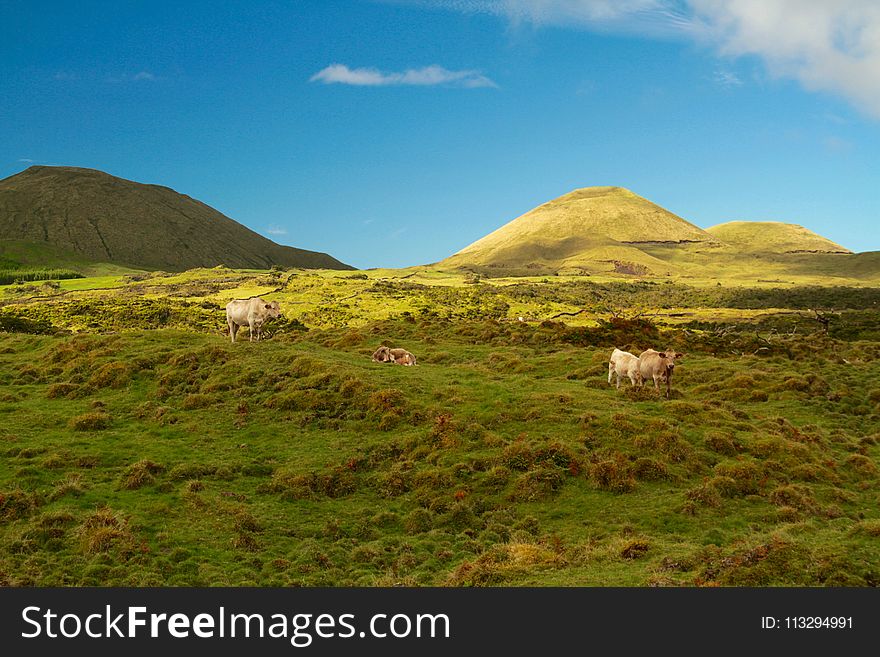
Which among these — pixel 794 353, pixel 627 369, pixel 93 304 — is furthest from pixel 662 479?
pixel 93 304

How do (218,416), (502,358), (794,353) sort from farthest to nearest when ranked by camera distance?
(794,353)
(502,358)
(218,416)

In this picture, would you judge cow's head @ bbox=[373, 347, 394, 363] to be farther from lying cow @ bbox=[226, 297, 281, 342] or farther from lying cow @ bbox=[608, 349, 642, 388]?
lying cow @ bbox=[608, 349, 642, 388]

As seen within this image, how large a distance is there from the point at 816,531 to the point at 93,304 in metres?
109

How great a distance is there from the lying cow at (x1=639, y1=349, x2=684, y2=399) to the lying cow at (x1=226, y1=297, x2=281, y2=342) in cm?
2350

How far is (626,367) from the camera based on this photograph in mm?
34688

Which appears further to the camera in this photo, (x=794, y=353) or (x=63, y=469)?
(x=794, y=353)

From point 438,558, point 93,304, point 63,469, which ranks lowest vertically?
point 438,558

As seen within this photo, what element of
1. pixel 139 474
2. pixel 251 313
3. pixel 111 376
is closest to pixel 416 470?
pixel 139 474

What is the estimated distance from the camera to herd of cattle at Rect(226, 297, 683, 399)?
1302 inches

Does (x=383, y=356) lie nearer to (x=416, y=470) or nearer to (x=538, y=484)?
(x=416, y=470)

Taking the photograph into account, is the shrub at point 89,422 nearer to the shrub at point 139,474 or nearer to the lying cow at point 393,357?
the shrub at point 139,474

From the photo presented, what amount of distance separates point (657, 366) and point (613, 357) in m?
2.87

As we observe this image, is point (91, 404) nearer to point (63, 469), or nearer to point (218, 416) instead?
point (218, 416)

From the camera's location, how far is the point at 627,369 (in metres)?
34.6
